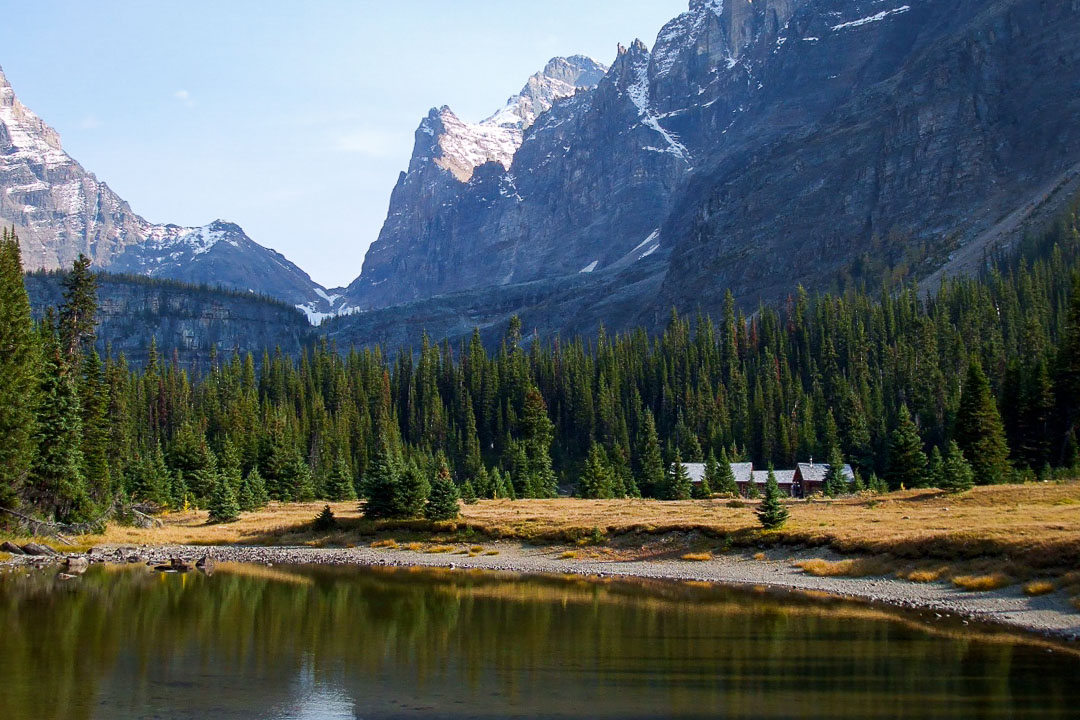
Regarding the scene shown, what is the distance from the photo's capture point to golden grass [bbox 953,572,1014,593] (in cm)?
4247

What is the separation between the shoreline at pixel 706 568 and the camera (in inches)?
1515

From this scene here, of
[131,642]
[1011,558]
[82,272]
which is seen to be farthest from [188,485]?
[1011,558]

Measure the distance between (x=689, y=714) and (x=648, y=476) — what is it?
A: 8924cm

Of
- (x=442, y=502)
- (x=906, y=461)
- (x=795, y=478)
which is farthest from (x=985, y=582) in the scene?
(x=795, y=478)

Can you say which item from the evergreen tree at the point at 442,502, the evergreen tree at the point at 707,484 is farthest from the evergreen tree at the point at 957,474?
the evergreen tree at the point at 442,502

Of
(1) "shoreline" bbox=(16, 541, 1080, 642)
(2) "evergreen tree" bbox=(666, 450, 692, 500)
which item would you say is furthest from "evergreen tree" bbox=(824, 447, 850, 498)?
(1) "shoreline" bbox=(16, 541, 1080, 642)

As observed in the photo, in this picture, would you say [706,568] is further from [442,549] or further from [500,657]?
[500,657]

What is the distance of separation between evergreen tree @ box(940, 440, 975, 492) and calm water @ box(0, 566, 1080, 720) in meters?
34.1

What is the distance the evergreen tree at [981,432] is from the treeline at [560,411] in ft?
0.60

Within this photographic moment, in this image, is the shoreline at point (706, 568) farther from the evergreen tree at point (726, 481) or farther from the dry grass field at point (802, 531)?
the evergreen tree at point (726, 481)

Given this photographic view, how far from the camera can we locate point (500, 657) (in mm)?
33312

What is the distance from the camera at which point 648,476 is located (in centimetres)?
11394

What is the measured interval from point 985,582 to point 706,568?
1782cm

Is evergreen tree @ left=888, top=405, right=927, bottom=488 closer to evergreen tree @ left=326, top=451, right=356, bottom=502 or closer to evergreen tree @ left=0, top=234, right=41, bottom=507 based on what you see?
evergreen tree @ left=326, top=451, right=356, bottom=502
